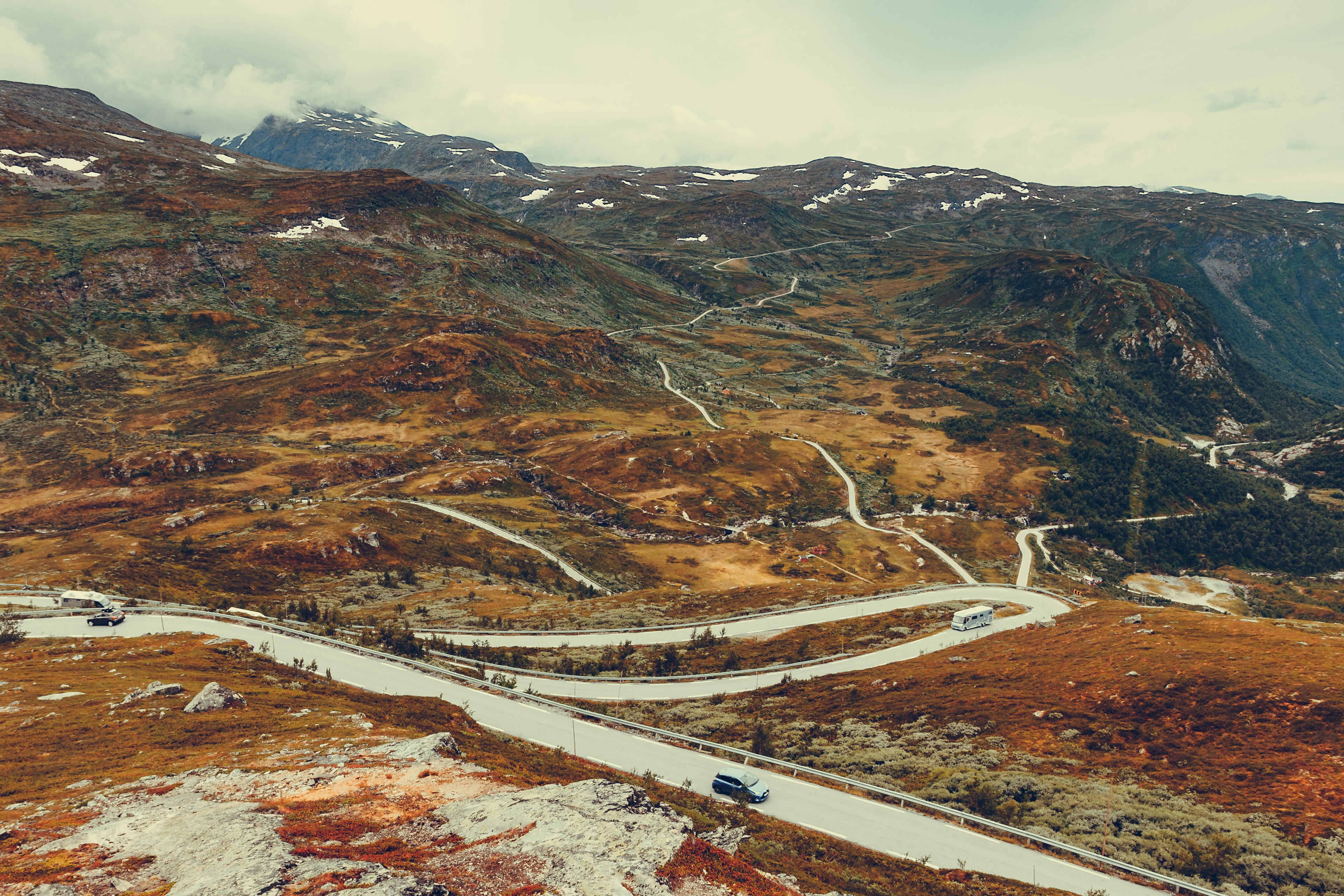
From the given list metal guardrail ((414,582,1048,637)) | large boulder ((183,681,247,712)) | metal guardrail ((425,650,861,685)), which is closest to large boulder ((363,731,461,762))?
large boulder ((183,681,247,712))

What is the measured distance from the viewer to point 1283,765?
85.1 feet

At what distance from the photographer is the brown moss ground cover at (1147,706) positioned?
26031mm

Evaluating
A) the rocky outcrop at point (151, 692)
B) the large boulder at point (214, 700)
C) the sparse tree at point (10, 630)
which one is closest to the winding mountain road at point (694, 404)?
the sparse tree at point (10, 630)

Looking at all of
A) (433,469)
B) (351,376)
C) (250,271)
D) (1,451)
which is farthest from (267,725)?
(250,271)

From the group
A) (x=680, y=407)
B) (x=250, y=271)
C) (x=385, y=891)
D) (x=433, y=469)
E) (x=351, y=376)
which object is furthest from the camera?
(x=250, y=271)

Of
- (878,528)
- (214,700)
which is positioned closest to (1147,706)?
(214,700)

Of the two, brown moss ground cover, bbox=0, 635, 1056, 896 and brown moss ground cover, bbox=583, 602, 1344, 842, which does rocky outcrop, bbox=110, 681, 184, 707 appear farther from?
brown moss ground cover, bbox=583, 602, 1344, 842

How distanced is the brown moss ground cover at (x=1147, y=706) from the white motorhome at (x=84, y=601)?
4598 cm

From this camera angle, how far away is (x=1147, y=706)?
32.5 m

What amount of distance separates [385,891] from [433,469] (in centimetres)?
11508

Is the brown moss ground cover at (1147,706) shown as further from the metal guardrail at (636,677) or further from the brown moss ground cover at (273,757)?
the brown moss ground cover at (273,757)

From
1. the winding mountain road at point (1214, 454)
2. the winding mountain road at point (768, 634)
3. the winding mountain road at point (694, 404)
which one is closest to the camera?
the winding mountain road at point (768, 634)

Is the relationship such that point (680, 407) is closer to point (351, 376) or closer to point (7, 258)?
point (351, 376)

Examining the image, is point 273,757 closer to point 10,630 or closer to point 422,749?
point 422,749
